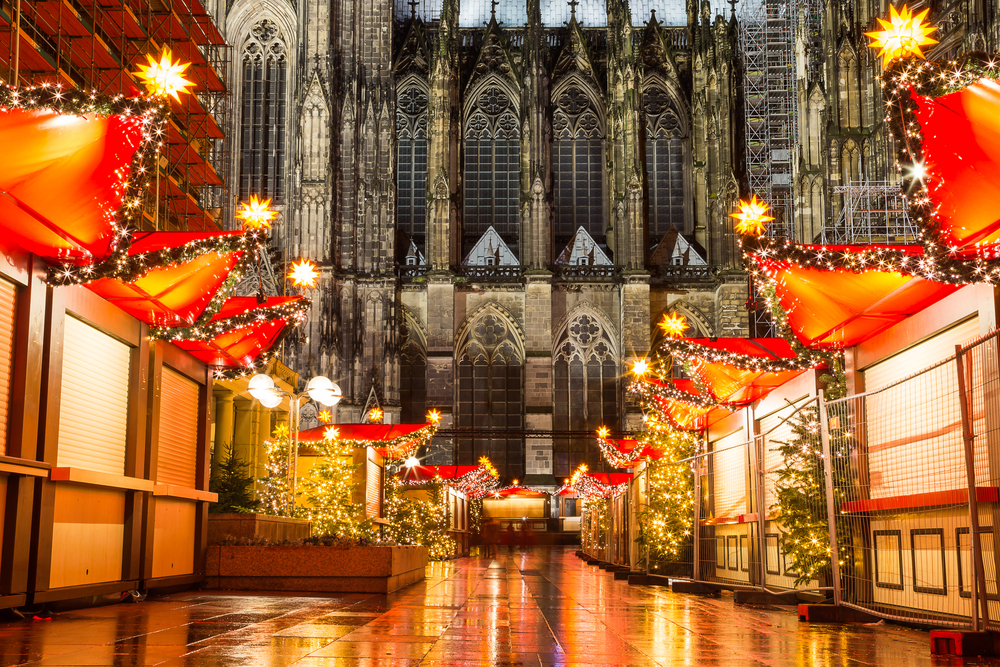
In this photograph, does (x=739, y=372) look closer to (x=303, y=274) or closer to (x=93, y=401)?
(x=303, y=274)

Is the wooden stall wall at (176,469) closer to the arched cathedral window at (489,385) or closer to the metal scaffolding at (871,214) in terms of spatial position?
the metal scaffolding at (871,214)

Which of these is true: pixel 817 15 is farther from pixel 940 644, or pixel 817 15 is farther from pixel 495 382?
pixel 940 644

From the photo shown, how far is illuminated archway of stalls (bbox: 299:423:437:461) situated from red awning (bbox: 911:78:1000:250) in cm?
1362

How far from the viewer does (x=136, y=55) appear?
20.3 m

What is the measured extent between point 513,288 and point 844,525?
94.4 feet

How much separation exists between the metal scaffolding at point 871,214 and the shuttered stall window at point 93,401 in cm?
2329

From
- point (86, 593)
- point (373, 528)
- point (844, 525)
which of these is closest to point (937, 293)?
point (844, 525)

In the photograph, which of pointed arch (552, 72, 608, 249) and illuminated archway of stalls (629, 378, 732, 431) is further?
pointed arch (552, 72, 608, 249)

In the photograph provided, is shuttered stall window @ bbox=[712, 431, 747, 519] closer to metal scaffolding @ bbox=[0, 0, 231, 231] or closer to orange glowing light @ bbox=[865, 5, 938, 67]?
orange glowing light @ bbox=[865, 5, 938, 67]

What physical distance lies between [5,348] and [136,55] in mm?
14361

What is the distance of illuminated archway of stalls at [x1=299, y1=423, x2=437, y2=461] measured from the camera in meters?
19.6

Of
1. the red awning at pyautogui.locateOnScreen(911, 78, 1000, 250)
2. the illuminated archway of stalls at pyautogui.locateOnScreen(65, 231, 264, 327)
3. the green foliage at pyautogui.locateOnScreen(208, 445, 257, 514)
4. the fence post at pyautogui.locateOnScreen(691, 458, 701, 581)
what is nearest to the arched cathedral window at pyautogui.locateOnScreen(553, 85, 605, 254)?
the green foliage at pyautogui.locateOnScreen(208, 445, 257, 514)

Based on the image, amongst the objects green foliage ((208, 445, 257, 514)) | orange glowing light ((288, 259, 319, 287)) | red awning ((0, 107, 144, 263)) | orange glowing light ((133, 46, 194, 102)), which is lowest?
green foliage ((208, 445, 257, 514))

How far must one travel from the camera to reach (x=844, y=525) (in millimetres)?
8547
